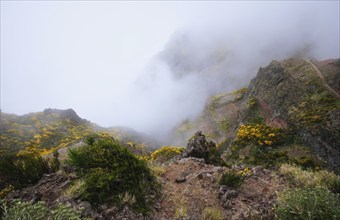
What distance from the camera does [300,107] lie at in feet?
75.4

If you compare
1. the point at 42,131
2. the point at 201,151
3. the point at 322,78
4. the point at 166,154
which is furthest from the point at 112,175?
the point at 42,131

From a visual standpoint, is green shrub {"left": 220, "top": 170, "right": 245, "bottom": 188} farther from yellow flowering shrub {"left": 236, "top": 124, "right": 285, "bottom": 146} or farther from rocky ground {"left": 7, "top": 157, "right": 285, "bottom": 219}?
yellow flowering shrub {"left": 236, "top": 124, "right": 285, "bottom": 146}

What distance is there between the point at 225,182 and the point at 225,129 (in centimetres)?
3051

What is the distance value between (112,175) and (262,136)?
58.9ft

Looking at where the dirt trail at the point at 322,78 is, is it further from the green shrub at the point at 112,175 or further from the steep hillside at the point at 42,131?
the steep hillside at the point at 42,131

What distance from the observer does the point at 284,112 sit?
24422 mm

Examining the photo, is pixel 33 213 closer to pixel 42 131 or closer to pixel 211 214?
pixel 211 214

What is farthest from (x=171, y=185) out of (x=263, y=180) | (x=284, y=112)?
(x=284, y=112)

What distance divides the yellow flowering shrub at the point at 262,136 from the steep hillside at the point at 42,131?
16190 mm

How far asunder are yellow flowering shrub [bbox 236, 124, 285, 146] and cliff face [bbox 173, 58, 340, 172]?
0.94 metres

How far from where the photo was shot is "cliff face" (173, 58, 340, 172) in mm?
17719

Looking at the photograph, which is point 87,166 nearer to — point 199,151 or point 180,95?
point 199,151

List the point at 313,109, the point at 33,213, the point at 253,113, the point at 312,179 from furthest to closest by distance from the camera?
the point at 253,113, the point at 313,109, the point at 312,179, the point at 33,213

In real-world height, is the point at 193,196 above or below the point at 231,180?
above
